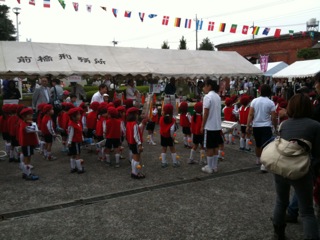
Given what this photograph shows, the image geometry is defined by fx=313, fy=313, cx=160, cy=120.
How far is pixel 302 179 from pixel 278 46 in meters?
34.4

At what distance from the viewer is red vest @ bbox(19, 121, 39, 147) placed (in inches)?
239

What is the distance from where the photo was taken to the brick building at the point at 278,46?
31.9 m

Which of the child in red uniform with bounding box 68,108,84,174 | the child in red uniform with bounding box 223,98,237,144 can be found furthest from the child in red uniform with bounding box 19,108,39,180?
the child in red uniform with bounding box 223,98,237,144

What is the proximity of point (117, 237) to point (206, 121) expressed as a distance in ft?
10.3

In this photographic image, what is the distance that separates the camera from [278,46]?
34344 mm

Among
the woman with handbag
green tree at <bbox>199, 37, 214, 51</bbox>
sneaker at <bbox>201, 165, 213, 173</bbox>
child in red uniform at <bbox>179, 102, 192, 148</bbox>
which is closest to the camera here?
the woman with handbag

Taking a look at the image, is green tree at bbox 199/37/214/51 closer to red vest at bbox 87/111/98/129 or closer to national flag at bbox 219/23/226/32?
national flag at bbox 219/23/226/32

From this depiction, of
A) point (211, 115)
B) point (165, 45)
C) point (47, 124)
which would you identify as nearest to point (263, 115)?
point (211, 115)

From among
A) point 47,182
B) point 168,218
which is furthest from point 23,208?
point 168,218

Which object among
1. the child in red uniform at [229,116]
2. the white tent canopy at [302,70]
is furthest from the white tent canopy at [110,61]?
the child in red uniform at [229,116]

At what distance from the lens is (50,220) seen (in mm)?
4398

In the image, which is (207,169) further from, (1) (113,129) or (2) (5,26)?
(2) (5,26)

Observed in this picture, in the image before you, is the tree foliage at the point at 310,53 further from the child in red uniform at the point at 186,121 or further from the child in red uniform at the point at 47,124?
the child in red uniform at the point at 47,124

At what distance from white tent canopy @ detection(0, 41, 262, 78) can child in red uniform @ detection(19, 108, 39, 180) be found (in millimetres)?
5702
